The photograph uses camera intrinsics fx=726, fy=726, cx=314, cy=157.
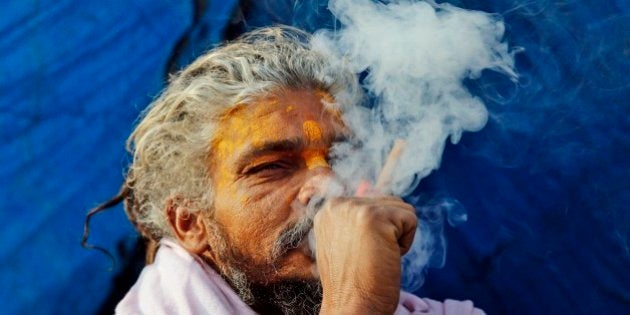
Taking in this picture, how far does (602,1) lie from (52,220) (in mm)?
2467

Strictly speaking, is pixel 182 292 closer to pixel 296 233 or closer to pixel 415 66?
pixel 296 233

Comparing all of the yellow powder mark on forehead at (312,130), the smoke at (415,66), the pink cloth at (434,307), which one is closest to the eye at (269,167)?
the yellow powder mark on forehead at (312,130)

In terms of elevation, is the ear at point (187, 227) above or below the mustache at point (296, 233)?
below

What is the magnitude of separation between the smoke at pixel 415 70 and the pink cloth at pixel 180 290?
0.70 m

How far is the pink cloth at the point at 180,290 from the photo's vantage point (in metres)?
2.48

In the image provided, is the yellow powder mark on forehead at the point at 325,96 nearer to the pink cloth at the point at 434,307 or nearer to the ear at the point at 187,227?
the ear at the point at 187,227

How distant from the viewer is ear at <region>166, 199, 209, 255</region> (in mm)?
2633

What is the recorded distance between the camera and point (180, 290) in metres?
2.51

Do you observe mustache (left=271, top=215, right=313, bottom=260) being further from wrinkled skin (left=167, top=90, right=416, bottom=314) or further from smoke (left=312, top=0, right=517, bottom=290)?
smoke (left=312, top=0, right=517, bottom=290)

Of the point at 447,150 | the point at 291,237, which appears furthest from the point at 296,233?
the point at 447,150

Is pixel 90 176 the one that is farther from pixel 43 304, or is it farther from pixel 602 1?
pixel 602 1

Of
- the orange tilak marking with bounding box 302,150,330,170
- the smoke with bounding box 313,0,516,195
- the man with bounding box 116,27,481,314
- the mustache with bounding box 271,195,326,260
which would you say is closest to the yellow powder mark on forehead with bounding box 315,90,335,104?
the man with bounding box 116,27,481,314

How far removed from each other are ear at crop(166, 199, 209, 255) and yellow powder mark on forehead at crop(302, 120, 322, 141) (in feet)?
1.66

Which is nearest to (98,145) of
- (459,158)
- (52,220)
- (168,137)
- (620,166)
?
(52,220)
